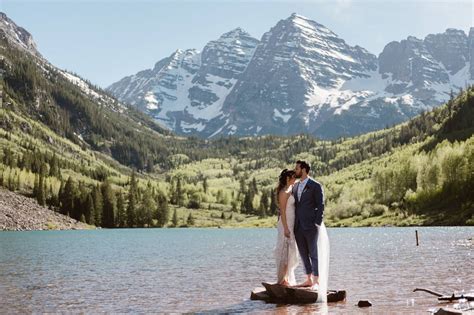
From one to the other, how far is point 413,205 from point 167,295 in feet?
495

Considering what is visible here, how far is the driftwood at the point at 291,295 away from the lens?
2688 centimetres

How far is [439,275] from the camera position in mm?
38656

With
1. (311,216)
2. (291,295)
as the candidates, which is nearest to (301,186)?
(311,216)

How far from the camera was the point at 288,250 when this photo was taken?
→ 28.0 m

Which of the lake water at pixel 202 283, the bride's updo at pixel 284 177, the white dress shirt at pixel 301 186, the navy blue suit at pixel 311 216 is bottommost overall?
the lake water at pixel 202 283

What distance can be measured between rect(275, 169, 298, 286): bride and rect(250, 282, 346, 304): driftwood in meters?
0.54

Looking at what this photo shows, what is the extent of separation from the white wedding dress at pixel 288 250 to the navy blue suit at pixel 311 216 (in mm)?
494

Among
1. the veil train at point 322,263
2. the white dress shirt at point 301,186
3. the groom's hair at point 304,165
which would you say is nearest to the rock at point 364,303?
the veil train at point 322,263

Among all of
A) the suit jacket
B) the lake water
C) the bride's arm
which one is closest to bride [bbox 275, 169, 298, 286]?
A: the bride's arm

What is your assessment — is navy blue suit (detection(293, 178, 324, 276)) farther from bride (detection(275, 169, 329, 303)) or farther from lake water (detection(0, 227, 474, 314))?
lake water (detection(0, 227, 474, 314))

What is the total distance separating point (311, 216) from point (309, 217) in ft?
0.33

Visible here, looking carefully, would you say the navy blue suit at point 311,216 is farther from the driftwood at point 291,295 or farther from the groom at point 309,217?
the driftwood at point 291,295

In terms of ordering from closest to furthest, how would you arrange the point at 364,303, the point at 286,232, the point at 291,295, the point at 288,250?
the point at 364,303 < the point at 291,295 < the point at 286,232 < the point at 288,250

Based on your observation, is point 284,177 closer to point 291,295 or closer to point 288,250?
point 288,250
